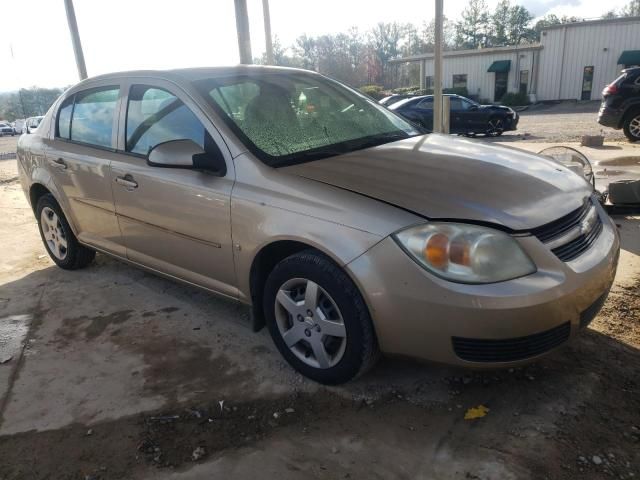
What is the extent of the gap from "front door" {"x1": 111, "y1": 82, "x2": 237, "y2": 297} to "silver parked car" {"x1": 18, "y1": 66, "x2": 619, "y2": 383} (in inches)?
0.5

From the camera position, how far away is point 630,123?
Answer: 11500 millimetres

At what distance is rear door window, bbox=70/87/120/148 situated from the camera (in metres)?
3.72

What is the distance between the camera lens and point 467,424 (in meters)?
2.39

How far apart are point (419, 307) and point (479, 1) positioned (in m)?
68.0

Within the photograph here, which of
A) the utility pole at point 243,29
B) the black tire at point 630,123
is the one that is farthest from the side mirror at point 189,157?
the black tire at point 630,123

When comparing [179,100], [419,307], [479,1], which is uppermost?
[479,1]

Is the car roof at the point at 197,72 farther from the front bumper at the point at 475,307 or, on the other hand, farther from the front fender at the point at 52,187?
the front bumper at the point at 475,307

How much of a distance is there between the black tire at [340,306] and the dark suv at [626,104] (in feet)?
37.4

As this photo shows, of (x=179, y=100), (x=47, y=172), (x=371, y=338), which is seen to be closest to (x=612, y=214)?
(x=371, y=338)

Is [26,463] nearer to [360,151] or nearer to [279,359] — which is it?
[279,359]

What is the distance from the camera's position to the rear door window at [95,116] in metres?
3.72

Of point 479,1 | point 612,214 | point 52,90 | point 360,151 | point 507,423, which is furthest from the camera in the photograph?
point 479,1

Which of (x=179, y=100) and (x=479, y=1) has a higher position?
(x=479, y=1)

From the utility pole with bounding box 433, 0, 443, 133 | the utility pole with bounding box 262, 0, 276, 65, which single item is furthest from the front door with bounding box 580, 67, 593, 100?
the utility pole with bounding box 262, 0, 276, 65
